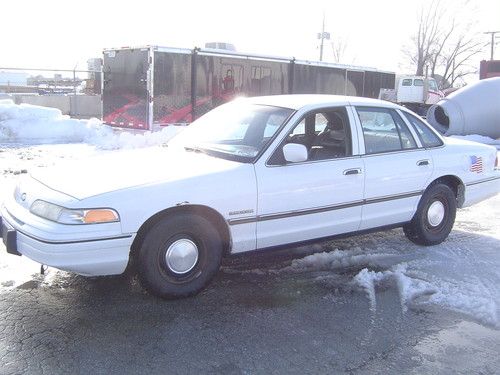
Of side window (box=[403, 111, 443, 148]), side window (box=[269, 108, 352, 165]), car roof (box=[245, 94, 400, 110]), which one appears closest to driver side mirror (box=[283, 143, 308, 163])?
side window (box=[269, 108, 352, 165])

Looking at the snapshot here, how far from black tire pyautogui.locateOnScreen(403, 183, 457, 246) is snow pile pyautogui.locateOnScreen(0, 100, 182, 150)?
898 cm

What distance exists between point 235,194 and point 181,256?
2.11 ft

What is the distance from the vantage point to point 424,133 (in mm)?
5793

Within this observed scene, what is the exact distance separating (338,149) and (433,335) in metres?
1.96

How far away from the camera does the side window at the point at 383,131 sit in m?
5.29

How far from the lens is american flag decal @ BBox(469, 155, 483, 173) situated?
20.3 feet

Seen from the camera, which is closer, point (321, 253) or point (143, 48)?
point (321, 253)

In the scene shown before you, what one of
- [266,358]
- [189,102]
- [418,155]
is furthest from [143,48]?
[266,358]

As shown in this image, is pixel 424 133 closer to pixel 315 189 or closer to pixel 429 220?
pixel 429 220

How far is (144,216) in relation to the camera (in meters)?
3.94

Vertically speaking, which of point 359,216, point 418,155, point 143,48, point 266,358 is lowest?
point 266,358

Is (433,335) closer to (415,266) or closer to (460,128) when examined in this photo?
(415,266)

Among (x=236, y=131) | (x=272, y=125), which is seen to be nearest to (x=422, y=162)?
(x=272, y=125)

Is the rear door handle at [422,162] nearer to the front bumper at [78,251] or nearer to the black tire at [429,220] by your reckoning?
the black tire at [429,220]
